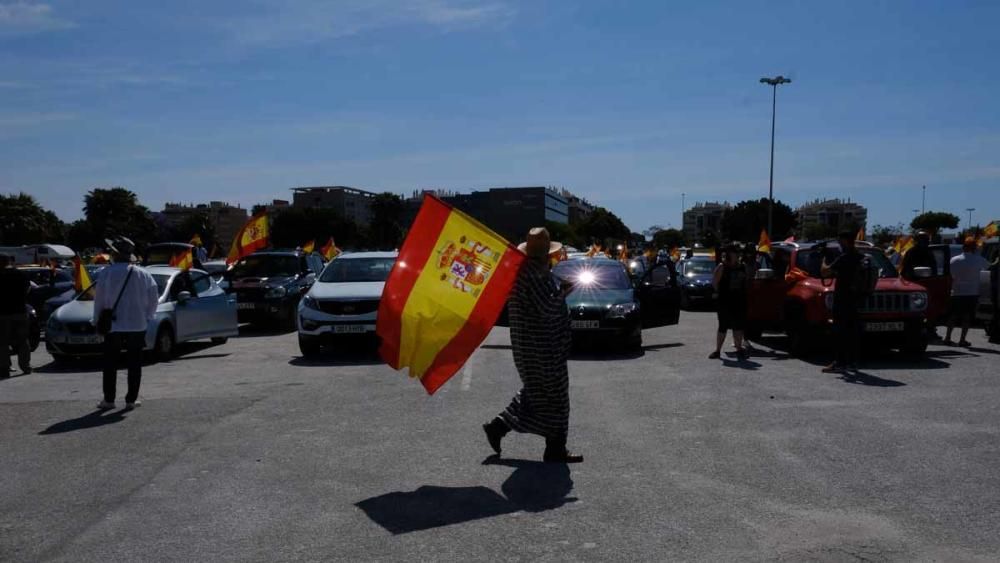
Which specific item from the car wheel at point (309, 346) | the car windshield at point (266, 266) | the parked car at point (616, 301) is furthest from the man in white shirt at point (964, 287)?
the car windshield at point (266, 266)

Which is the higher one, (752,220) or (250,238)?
(752,220)

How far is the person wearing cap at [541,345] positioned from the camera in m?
6.53

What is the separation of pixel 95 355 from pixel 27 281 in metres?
1.93

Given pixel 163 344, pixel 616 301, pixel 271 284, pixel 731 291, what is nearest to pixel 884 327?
pixel 731 291

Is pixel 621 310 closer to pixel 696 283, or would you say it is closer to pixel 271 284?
pixel 271 284

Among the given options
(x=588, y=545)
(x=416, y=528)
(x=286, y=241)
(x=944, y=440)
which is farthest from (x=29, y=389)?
(x=286, y=241)

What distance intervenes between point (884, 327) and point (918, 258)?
2.55m

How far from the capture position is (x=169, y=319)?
14.4m

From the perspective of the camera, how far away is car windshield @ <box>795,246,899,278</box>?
13867 millimetres

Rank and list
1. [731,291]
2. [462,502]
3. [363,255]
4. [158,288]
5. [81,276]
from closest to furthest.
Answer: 1. [462,502]
2. [731,291]
3. [158,288]
4. [363,255]
5. [81,276]

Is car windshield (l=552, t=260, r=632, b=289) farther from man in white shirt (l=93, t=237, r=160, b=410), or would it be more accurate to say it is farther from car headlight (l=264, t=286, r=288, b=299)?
man in white shirt (l=93, t=237, r=160, b=410)

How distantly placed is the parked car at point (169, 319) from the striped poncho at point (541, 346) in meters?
8.36

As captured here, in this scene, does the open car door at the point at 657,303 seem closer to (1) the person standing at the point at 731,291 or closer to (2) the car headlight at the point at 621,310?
(2) the car headlight at the point at 621,310

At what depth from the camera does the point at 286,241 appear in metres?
128
